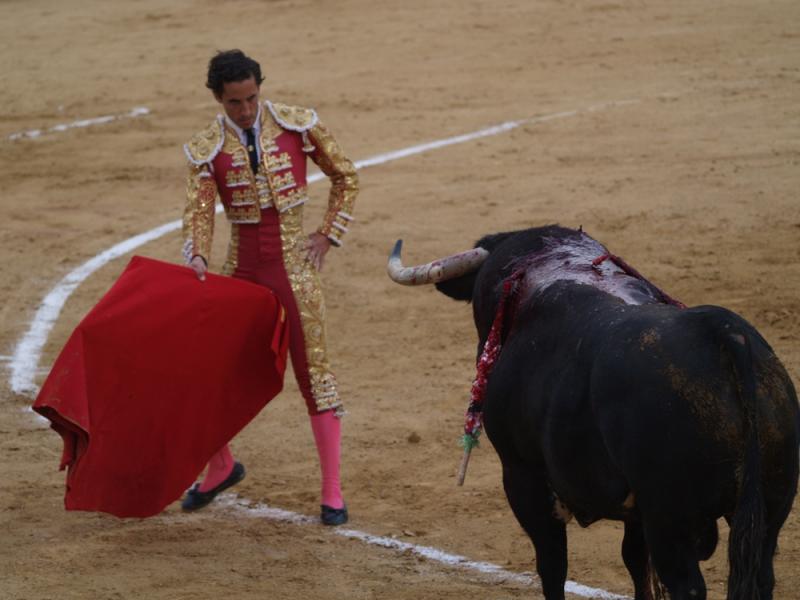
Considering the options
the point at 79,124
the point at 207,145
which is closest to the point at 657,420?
the point at 207,145

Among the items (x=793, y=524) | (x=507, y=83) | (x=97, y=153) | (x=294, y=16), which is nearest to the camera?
(x=793, y=524)

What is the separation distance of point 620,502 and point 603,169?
663 cm

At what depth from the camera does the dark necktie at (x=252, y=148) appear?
5.13 m

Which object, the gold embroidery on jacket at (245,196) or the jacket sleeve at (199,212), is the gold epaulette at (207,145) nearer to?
the jacket sleeve at (199,212)

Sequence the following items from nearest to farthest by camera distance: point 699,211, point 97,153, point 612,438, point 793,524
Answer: point 612,438 → point 793,524 → point 699,211 → point 97,153

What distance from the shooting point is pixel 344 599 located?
14.9 ft

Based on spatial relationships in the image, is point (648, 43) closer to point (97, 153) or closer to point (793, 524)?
point (97, 153)

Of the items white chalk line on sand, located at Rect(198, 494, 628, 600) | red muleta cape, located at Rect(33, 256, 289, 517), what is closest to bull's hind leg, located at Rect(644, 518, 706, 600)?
white chalk line on sand, located at Rect(198, 494, 628, 600)

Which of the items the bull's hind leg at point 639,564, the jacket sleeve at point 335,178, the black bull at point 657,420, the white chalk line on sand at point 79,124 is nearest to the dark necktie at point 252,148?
the jacket sleeve at point 335,178

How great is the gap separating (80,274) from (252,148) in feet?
13.0

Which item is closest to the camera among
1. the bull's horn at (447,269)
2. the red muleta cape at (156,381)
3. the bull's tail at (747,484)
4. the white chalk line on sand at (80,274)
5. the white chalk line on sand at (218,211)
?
the bull's tail at (747,484)

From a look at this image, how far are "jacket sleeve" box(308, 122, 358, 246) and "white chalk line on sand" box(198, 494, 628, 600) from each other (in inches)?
41.1

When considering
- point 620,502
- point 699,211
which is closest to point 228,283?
point 620,502

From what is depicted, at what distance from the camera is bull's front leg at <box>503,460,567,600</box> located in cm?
394
